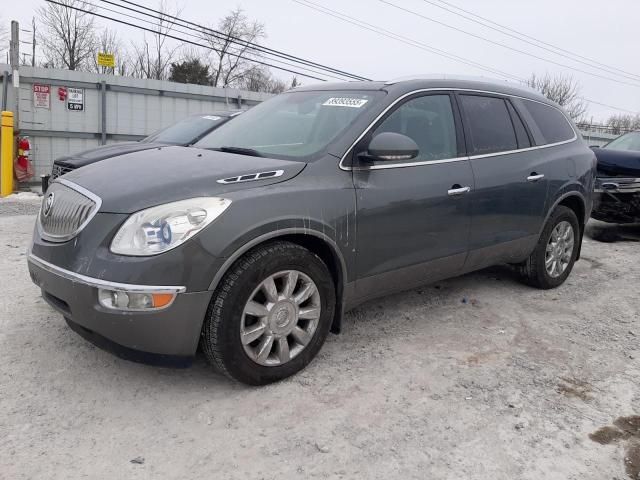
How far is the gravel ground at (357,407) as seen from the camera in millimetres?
2354

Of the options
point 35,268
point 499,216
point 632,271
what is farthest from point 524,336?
point 35,268

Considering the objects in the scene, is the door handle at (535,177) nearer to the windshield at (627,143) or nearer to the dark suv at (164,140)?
the dark suv at (164,140)

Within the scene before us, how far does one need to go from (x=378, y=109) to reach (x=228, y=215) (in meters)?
1.32

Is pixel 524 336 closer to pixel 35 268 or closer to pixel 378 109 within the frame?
pixel 378 109

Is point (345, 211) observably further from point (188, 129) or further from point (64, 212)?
point (188, 129)

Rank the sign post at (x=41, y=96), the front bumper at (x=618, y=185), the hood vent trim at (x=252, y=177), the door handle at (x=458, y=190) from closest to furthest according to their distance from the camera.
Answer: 1. the hood vent trim at (x=252, y=177)
2. the door handle at (x=458, y=190)
3. the front bumper at (x=618, y=185)
4. the sign post at (x=41, y=96)

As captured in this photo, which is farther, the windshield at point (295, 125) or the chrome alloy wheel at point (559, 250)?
the chrome alloy wheel at point (559, 250)

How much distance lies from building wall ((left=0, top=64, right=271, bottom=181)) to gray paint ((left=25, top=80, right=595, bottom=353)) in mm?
9768

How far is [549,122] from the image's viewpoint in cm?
490

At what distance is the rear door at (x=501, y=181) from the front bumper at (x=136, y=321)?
2234mm

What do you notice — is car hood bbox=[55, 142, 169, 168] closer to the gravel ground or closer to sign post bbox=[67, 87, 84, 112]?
the gravel ground

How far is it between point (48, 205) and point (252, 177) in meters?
1.21

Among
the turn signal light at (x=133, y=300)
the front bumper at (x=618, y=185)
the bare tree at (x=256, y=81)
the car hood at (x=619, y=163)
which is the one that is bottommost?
A: the turn signal light at (x=133, y=300)

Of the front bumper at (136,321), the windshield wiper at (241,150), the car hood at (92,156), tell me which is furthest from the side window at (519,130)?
the car hood at (92,156)
